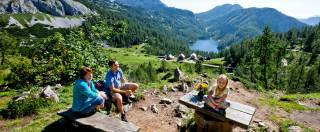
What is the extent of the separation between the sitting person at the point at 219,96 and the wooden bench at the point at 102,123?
309 cm

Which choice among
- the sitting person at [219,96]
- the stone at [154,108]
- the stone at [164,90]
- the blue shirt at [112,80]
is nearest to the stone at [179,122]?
the stone at [154,108]

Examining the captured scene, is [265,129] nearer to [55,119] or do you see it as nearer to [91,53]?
[55,119]

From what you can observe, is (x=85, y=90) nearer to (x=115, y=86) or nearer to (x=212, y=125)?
(x=115, y=86)

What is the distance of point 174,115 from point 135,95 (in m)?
2.64

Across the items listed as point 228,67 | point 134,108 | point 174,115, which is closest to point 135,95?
point 134,108

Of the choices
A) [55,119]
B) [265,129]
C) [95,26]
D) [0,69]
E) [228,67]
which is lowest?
[228,67]

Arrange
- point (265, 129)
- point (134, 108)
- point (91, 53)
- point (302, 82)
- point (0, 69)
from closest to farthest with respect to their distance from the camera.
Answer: point (265, 129) < point (134, 108) < point (91, 53) < point (0, 69) < point (302, 82)

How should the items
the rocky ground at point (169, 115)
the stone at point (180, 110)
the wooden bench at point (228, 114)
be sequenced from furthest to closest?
the stone at point (180, 110) → the rocky ground at point (169, 115) → the wooden bench at point (228, 114)

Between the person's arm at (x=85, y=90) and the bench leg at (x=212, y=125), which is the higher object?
the person's arm at (x=85, y=90)

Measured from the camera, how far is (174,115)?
13.6m

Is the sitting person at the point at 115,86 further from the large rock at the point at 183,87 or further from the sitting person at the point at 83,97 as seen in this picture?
the large rock at the point at 183,87

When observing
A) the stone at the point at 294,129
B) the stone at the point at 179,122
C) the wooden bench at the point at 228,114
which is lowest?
the stone at the point at 294,129

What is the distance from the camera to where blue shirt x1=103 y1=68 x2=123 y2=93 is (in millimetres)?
11820

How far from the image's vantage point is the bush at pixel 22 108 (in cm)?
1207
